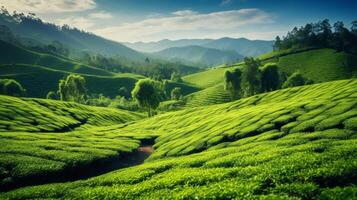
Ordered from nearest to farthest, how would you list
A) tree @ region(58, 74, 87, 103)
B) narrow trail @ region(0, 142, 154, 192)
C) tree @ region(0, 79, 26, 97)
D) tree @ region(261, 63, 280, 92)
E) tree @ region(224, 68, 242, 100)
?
narrow trail @ region(0, 142, 154, 192)
tree @ region(261, 63, 280, 92)
tree @ region(224, 68, 242, 100)
tree @ region(0, 79, 26, 97)
tree @ region(58, 74, 87, 103)

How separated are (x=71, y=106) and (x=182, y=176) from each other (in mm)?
100976

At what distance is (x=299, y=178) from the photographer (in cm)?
2264

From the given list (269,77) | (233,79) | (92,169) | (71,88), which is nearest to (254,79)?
(269,77)

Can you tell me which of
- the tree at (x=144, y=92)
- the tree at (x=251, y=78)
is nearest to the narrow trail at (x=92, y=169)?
the tree at (x=144, y=92)

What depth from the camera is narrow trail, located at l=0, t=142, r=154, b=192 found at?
3841 centimetres

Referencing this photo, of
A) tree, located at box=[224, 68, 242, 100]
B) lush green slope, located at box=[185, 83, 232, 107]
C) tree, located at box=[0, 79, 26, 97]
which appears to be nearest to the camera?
tree, located at box=[224, 68, 242, 100]

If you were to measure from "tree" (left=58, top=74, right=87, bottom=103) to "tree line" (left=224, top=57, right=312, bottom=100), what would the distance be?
77.9 m

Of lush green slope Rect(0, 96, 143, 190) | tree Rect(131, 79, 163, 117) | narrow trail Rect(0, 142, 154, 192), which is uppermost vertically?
tree Rect(131, 79, 163, 117)

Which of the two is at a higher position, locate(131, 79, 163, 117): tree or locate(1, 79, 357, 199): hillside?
locate(131, 79, 163, 117): tree

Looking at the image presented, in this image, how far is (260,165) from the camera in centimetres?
2759

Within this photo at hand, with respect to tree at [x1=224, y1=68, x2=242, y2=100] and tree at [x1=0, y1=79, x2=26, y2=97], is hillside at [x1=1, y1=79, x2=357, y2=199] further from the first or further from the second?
tree at [x1=0, y1=79, x2=26, y2=97]

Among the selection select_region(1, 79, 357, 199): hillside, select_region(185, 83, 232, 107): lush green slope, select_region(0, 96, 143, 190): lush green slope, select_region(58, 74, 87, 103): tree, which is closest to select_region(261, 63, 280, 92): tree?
select_region(185, 83, 232, 107): lush green slope

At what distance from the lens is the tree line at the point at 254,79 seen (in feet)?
428

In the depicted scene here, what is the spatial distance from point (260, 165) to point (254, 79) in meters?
113
